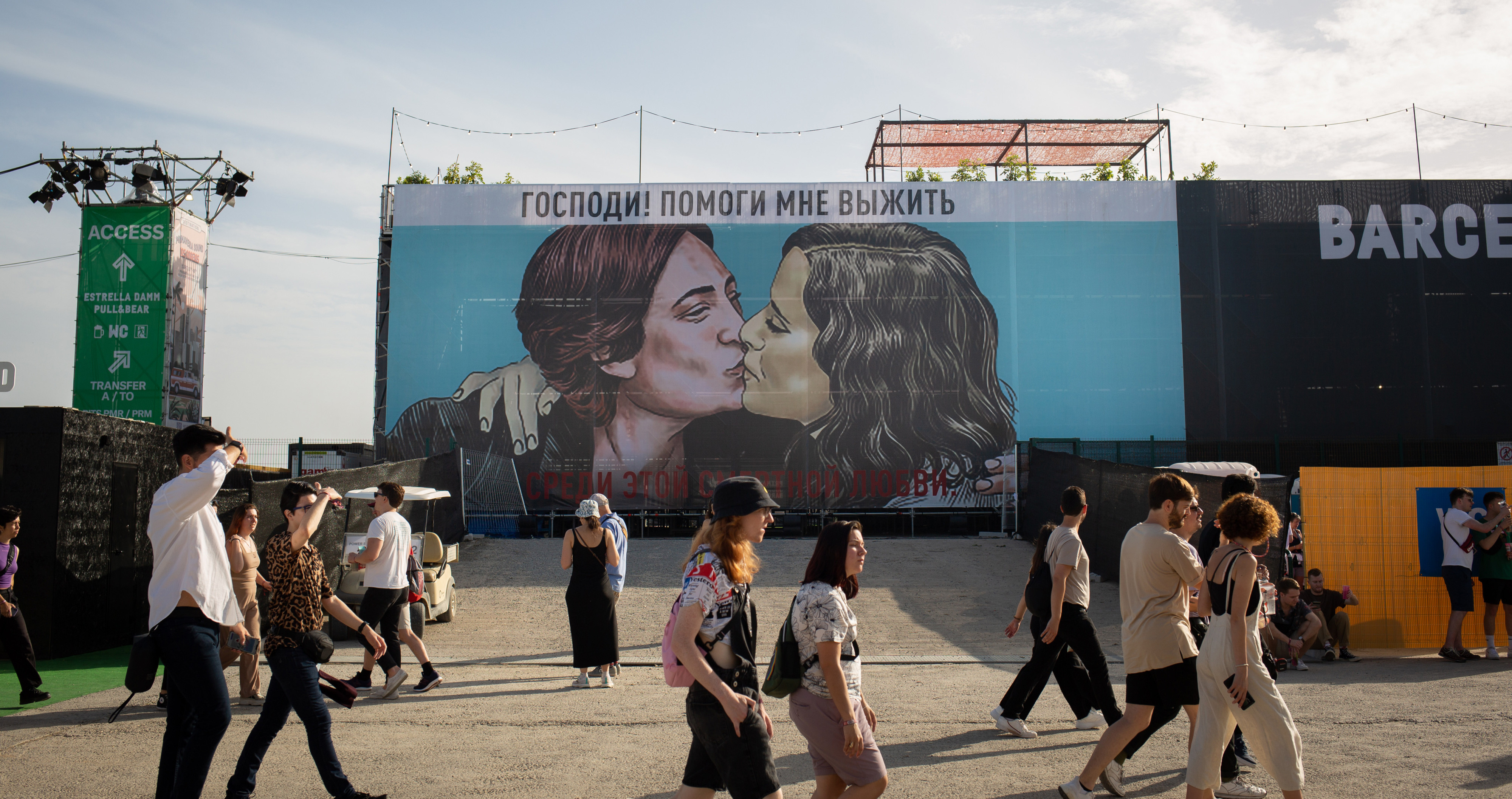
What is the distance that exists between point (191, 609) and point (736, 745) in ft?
8.41

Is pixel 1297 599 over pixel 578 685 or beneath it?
over

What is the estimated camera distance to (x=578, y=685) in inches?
316

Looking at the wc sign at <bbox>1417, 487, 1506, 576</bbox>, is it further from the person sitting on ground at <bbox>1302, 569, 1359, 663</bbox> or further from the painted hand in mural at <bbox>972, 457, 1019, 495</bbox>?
the painted hand in mural at <bbox>972, 457, 1019, 495</bbox>

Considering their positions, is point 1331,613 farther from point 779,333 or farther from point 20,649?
point 779,333

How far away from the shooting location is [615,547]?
26.0ft

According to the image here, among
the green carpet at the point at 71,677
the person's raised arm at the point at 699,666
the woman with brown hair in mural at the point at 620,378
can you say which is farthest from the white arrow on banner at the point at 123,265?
the person's raised arm at the point at 699,666

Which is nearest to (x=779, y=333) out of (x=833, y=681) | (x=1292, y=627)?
(x=1292, y=627)

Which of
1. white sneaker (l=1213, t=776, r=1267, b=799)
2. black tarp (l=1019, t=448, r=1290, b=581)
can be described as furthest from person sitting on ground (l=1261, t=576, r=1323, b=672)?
white sneaker (l=1213, t=776, r=1267, b=799)

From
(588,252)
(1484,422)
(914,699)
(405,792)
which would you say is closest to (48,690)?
(405,792)

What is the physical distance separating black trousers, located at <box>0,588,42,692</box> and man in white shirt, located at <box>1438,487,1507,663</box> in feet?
40.9

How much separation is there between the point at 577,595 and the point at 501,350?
14545 mm

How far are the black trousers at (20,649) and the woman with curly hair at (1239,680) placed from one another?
7.95 meters

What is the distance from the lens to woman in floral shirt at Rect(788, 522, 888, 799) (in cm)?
342

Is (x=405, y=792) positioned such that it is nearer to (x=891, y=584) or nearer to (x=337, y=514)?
(x=337, y=514)
